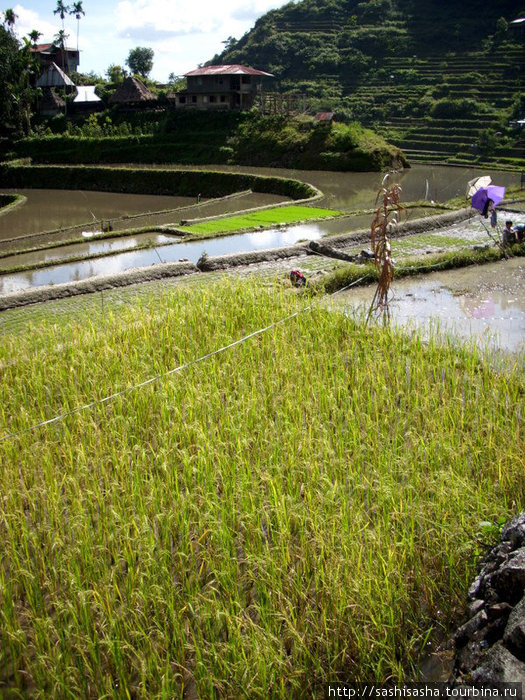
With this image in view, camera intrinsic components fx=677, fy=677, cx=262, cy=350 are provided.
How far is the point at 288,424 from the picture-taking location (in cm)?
413

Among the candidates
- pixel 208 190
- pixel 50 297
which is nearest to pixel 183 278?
pixel 50 297

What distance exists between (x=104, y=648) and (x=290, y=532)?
973 millimetres

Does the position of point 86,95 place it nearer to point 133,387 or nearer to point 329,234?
point 329,234

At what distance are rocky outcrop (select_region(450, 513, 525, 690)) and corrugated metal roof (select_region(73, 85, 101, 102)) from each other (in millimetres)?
34600

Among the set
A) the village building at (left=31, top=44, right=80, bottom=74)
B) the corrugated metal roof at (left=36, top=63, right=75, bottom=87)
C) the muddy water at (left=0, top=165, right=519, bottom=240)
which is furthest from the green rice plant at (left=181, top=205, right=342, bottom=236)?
the village building at (left=31, top=44, right=80, bottom=74)

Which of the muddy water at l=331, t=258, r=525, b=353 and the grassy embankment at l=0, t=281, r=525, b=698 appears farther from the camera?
Answer: the muddy water at l=331, t=258, r=525, b=353

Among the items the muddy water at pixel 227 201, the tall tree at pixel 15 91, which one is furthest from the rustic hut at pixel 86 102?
the muddy water at pixel 227 201

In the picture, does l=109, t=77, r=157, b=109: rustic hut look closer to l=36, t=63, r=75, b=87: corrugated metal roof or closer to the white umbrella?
l=36, t=63, r=75, b=87: corrugated metal roof

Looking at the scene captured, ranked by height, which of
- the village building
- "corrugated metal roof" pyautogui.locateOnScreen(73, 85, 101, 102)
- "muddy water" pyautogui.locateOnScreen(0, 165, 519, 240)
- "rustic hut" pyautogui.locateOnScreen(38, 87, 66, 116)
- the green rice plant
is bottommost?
the green rice plant

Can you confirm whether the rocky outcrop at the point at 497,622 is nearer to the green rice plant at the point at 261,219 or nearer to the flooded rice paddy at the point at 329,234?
the flooded rice paddy at the point at 329,234

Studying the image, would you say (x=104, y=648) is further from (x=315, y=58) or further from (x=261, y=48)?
(x=261, y=48)

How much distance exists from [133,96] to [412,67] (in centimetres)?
1411

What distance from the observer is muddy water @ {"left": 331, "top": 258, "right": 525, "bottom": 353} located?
261 inches

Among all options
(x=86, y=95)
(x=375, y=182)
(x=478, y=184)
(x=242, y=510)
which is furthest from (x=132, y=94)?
(x=242, y=510)
